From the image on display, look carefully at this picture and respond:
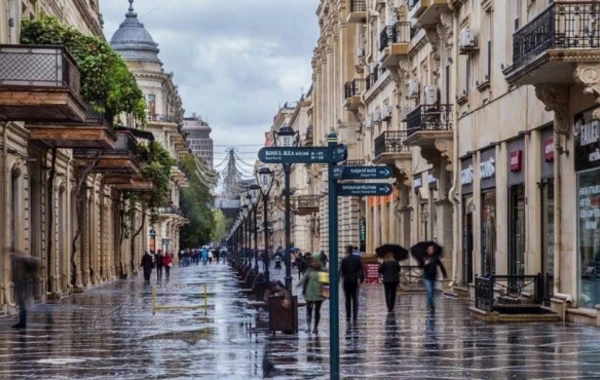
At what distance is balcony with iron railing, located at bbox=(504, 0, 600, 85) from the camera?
22094 millimetres

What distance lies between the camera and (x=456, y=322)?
2517 cm

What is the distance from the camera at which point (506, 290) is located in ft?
89.2

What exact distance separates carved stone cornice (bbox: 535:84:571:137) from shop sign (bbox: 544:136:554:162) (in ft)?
4.06

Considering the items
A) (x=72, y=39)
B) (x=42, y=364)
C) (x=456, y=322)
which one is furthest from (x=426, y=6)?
(x=42, y=364)

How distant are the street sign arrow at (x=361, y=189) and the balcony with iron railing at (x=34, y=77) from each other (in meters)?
13.8

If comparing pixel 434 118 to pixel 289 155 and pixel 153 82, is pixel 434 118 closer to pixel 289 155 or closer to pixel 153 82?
pixel 289 155

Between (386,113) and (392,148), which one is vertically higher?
(386,113)

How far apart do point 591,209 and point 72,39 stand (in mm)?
15087

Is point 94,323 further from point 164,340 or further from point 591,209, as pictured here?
point 591,209

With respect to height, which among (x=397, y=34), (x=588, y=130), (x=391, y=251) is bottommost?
(x=391, y=251)

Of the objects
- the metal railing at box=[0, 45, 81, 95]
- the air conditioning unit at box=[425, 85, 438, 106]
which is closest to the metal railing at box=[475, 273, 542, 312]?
the metal railing at box=[0, 45, 81, 95]

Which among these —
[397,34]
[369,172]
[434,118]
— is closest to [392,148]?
[397,34]

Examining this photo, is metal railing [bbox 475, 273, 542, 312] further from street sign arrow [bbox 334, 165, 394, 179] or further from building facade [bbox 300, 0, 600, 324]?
street sign arrow [bbox 334, 165, 394, 179]

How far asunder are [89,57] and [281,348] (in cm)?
1522
